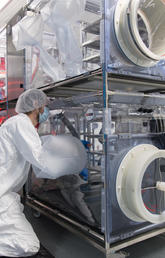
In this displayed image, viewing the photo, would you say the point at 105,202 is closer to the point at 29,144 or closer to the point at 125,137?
the point at 125,137

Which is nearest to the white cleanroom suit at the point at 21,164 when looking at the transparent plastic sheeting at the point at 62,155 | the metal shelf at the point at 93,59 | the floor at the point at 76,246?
the transparent plastic sheeting at the point at 62,155

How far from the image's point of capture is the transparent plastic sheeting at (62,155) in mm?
1638

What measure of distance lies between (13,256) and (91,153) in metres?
1.01

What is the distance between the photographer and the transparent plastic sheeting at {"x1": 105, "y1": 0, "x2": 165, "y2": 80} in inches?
55.0

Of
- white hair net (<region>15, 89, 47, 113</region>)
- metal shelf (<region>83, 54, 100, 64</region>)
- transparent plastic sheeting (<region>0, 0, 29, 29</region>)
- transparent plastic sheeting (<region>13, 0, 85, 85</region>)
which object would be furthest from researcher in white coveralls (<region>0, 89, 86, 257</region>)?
transparent plastic sheeting (<region>0, 0, 29, 29</region>)

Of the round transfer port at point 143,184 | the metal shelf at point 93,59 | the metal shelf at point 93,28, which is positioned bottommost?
the round transfer port at point 143,184

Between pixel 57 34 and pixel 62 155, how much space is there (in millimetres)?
945

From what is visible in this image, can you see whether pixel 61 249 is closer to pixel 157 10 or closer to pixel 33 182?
pixel 33 182

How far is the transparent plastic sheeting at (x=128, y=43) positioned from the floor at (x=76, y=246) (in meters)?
1.22

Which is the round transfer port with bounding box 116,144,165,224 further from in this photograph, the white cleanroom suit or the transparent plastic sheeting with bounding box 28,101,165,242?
the white cleanroom suit

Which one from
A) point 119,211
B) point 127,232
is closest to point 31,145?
point 119,211

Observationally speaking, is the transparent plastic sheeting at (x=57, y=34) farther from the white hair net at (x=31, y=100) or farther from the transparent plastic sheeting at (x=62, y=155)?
the transparent plastic sheeting at (x=62, y=155)

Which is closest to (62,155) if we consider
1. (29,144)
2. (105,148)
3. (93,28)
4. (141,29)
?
(29,144)

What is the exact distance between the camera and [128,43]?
1.47 metres
